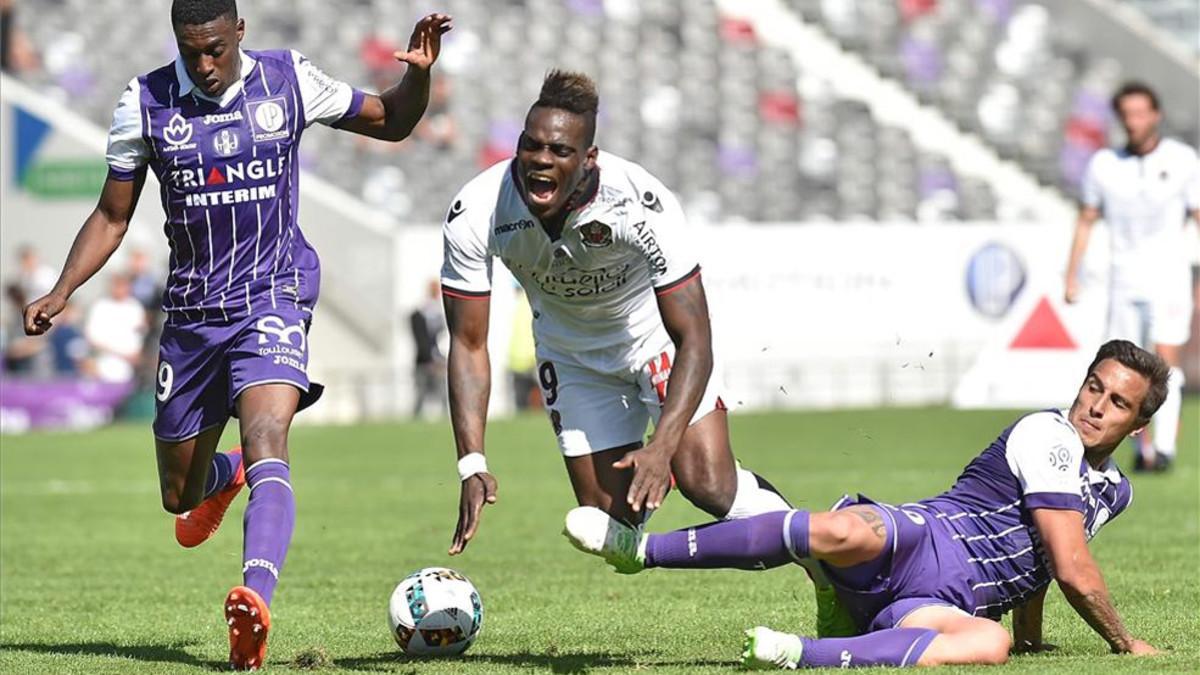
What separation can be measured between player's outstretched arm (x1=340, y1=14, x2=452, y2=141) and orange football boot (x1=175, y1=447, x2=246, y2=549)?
1.60 metres

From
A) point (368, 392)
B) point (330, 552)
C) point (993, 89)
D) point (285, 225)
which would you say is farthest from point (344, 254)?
point (285, 225)

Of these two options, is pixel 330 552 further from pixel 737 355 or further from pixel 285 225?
pixel 737 355

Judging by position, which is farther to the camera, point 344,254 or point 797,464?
point 344,254

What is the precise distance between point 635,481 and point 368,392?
21.3 meters

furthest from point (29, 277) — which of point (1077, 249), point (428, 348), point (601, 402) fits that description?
point (601, 402)

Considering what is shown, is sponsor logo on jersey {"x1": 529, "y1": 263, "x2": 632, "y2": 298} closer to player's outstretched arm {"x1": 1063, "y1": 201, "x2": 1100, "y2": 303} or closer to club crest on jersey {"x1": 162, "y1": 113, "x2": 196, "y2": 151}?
club crest on jersey {"x1": 162, "y1": 113, "x2": 196, "y2": 151}

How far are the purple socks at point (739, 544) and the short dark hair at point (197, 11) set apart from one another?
8.30ft

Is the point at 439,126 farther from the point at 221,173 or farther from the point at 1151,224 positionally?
the point at 221,173

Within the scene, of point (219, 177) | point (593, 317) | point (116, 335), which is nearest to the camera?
point (219, 177)

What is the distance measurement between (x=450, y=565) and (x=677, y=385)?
4.21 metres

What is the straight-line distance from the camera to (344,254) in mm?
26812

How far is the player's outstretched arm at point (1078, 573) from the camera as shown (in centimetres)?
660

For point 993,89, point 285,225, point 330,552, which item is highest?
Answer: point 993,89

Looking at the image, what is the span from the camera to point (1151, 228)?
14805 millimetres
